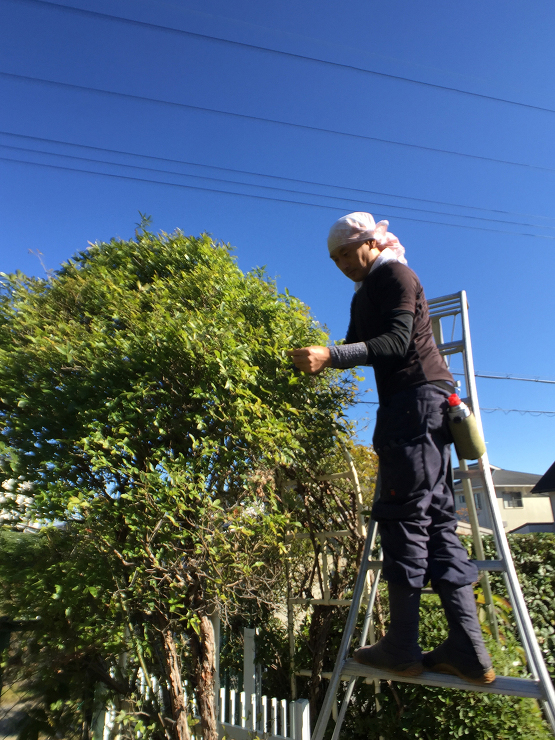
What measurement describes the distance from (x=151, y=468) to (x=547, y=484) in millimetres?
19487

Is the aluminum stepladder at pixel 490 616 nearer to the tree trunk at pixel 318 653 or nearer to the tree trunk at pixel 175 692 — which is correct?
the tree trunk at pixel 175 692

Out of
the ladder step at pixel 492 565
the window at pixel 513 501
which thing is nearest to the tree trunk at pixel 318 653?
the ladder step at pixel 492 565

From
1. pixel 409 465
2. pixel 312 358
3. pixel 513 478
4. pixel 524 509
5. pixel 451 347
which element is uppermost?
pixel 513 478

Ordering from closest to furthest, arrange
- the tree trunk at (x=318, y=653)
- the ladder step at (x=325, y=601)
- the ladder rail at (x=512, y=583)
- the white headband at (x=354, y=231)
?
the ladder rail at (x=512, y=583)
the white headband at (x=354, y=231)
the ladder step at (x=325, y=601)
the tree trunk at (x=318, y=653)

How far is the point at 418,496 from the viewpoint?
1843mm

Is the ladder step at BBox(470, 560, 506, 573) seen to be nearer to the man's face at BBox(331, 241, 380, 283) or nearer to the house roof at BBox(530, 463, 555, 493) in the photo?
the man's face at BBox(331, 241, 380, 283)

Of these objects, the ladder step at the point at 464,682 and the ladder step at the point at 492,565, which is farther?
the ladder step at the point at 492,565

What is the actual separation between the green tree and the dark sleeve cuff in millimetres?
860

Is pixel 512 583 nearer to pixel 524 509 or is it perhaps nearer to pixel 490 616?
pixel 490 616

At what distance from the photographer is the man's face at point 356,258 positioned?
221 cm

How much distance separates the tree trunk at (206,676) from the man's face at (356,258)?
2184 mm

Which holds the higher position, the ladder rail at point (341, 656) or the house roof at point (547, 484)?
the house roof at point (547, 484)

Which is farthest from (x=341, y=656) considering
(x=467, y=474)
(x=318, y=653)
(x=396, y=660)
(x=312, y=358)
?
(x=318, y=653)

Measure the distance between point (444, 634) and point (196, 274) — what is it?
2.74 metres
